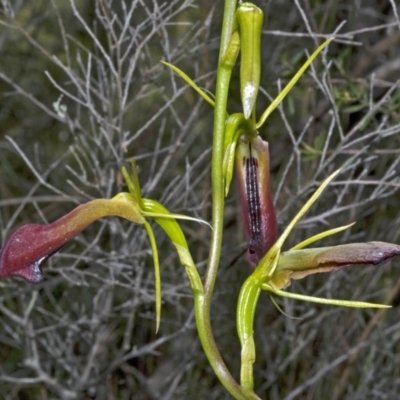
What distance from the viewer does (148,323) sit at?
7.00 feet

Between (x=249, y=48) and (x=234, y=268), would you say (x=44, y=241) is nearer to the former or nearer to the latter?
(x=249, y=48)

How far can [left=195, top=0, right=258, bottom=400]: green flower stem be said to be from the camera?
67cm

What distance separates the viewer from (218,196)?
67 centimetres

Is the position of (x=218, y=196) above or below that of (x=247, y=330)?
above

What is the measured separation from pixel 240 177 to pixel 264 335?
1283 mm

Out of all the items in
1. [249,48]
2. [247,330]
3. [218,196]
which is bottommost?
[247,330]

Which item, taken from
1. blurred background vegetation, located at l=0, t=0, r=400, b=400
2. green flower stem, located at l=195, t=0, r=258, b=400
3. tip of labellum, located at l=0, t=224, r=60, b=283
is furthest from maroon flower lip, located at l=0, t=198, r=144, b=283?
blurred background vegetation, located at l=0, t=0, r=400, b=400

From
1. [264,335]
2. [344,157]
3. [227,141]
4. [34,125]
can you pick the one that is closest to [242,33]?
[227,141]

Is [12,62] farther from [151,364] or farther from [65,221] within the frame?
[65,221]

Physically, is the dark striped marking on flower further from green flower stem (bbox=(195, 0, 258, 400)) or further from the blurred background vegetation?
the blurred background vegetation

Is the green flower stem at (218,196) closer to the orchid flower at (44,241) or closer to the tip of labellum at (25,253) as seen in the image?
the orchid flower at (44,241)

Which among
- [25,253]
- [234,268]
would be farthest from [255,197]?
[234,268]

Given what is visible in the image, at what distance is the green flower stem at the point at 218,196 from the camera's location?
0.67m

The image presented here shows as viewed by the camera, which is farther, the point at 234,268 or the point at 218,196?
the point at 234,268
